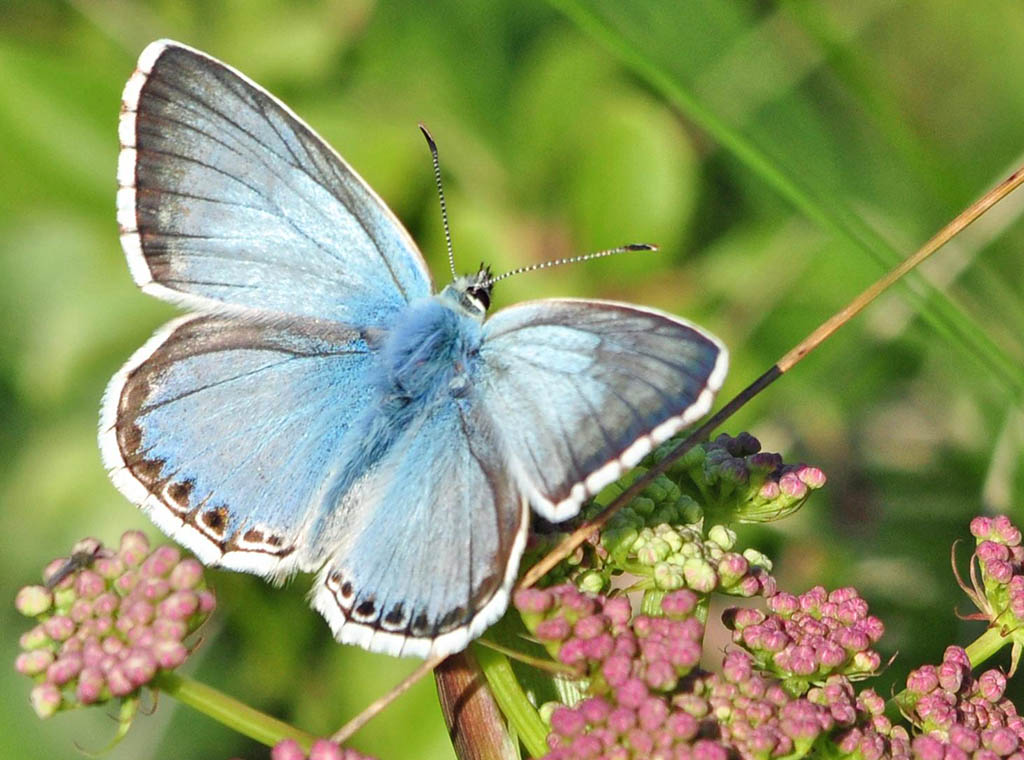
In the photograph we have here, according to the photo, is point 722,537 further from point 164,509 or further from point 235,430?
point 164,509

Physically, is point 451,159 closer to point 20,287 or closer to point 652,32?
point 652,32

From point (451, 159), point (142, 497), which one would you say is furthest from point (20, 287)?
point (142, 497)

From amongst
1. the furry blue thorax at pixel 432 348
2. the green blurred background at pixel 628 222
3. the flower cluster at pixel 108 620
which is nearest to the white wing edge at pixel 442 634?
the flower cluster at pixel 108 620

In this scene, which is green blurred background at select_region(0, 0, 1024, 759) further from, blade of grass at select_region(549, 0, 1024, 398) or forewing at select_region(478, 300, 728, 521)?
forewing at select_region(478, 300, 728, 521)

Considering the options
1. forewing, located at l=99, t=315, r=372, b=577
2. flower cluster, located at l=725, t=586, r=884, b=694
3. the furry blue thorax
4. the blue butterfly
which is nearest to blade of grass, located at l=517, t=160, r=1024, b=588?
the blue butterfly

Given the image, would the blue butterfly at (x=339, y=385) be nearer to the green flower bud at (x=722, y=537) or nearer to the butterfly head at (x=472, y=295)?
the butterfly head at (x=472, y=295)

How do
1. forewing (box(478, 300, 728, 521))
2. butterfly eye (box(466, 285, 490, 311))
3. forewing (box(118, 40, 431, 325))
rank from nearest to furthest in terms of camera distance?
forewing (box(478, 300, 728, 521)) → forewing (box(118, 40, 431, 325)) → butterfly eye (box(466, 285, 490, 311))
